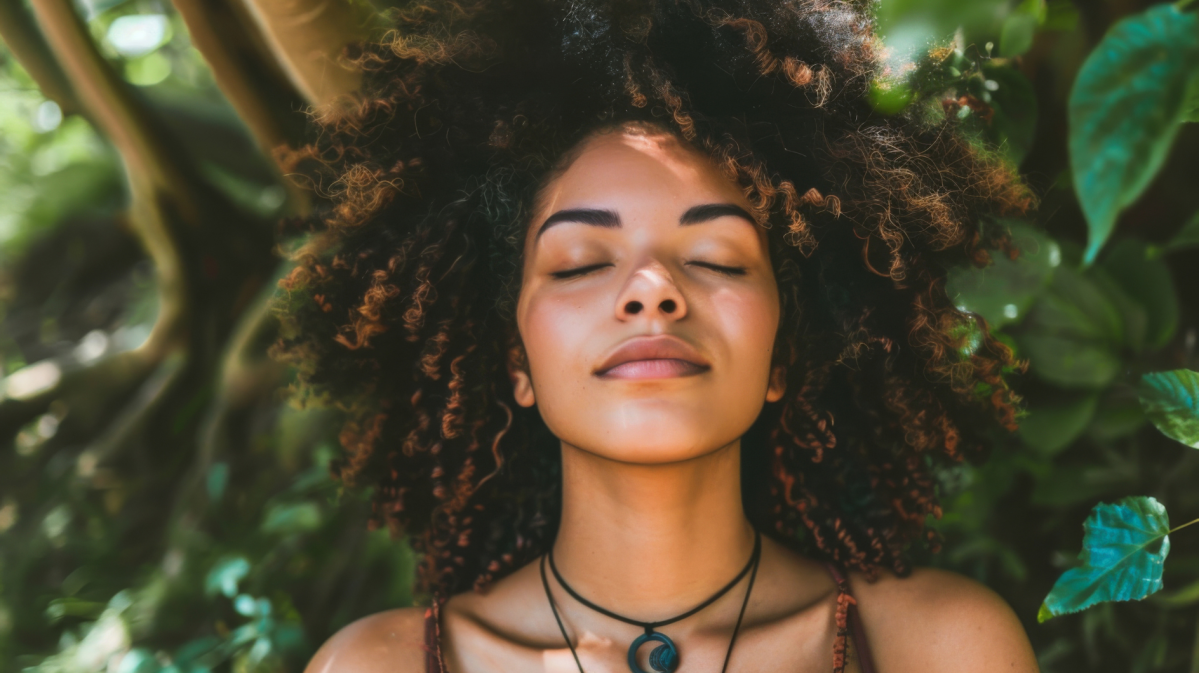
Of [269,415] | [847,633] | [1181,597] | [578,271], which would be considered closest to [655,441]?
[578,271]

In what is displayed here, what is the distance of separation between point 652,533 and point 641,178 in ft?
2.26

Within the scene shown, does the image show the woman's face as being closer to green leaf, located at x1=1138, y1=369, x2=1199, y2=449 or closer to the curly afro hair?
the curly afro hair

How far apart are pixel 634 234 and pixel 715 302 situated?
0.19 m

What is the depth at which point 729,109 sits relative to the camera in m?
1.80

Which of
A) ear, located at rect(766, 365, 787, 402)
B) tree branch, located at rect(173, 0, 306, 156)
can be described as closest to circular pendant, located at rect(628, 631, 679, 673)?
ear, located at rect(766, 365, 787, 402)

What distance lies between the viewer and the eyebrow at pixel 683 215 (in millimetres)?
1672

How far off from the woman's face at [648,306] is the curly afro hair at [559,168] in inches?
3.7

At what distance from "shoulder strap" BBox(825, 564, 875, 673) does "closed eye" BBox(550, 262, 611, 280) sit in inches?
31.9

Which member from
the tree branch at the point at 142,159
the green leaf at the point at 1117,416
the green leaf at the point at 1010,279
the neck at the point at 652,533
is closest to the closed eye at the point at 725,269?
the neck at the point at 652,533

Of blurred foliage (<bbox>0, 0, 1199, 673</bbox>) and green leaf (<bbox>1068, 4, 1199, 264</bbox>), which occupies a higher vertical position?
green leaf (<bbox>1068, 4, 1199, 264</bbox>)

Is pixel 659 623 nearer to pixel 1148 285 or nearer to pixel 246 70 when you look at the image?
pixel 1148 285

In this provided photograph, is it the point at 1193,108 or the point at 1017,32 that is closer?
the point at 1193,108

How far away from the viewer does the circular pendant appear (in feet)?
5.64

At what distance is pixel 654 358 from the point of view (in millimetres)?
1589
